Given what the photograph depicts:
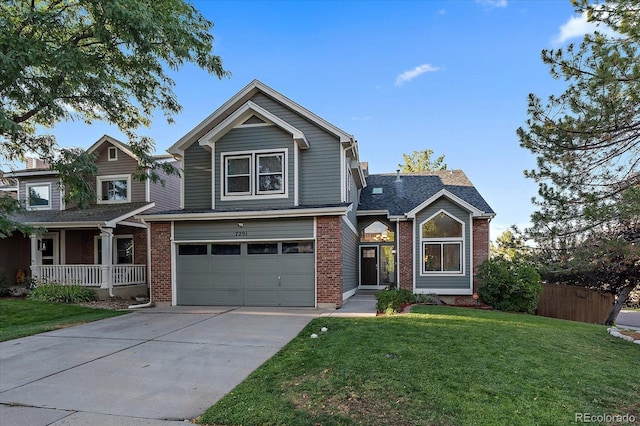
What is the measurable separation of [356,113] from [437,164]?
19702 mm

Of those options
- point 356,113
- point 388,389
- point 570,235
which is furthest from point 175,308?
point 356,113

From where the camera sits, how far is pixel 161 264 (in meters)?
13.4

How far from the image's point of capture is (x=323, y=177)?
1355 cm

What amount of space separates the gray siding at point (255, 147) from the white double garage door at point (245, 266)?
91cm

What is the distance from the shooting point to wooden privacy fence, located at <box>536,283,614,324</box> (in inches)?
658

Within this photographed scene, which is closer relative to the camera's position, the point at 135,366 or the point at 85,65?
the point at 135,366

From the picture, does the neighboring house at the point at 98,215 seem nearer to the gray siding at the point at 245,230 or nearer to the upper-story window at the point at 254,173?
the gray siding at the point at 245,230

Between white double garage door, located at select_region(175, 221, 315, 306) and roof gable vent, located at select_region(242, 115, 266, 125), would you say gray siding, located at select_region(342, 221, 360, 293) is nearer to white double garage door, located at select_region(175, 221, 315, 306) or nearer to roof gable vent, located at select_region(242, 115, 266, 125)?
white double garage door, located at select_region(175, 221, 315, 306)

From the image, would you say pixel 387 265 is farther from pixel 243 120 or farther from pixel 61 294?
pixel 61 294

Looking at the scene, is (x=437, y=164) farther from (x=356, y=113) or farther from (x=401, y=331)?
(x=401, y=331)

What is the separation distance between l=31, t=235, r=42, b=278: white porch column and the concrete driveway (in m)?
8.24

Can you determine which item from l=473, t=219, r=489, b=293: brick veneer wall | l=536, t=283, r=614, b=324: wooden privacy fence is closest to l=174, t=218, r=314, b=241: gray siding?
l=473, t=219, r=489, b=293: brick veneer wall

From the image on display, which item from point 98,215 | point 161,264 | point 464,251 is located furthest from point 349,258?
point 98,215

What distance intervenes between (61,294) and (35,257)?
135 inches
